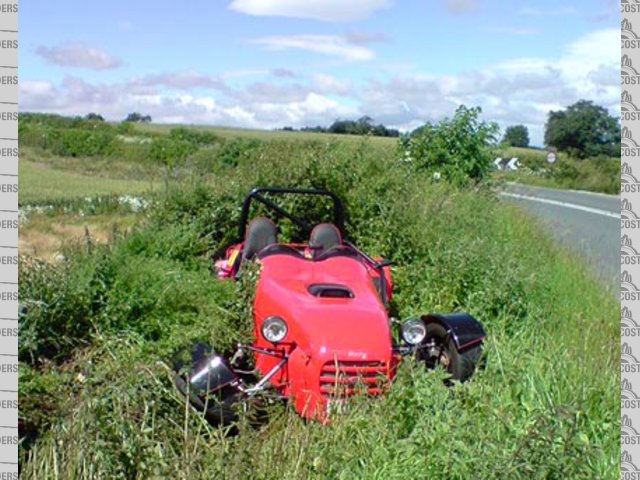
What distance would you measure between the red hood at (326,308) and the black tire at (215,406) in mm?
606

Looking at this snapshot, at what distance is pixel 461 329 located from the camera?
598 centimetres

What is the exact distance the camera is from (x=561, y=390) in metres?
5.07

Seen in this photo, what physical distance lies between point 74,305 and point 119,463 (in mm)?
2459

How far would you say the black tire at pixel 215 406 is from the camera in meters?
5.04

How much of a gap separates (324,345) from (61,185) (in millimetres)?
27425

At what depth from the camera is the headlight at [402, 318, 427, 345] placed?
585cm

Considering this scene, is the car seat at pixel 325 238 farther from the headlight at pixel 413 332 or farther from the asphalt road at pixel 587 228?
the asphalt road at pixel 587 228

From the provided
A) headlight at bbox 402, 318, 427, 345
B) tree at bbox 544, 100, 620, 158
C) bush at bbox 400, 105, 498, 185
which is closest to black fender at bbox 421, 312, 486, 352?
headlight at bbox 402, 318, 427, 345

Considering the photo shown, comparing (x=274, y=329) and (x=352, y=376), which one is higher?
(x=274, y=329)

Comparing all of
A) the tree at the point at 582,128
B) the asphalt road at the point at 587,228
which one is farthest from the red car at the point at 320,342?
the tree at the point at 582,128

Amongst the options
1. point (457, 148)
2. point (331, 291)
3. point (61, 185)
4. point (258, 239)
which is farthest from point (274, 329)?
point (61, 185)

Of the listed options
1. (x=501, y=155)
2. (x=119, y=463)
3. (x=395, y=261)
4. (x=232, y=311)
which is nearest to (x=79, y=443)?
(x=119, y=463)

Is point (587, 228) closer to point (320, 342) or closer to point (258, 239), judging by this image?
point (258, 239)

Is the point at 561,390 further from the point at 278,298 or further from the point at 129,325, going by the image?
the point at 129,325
